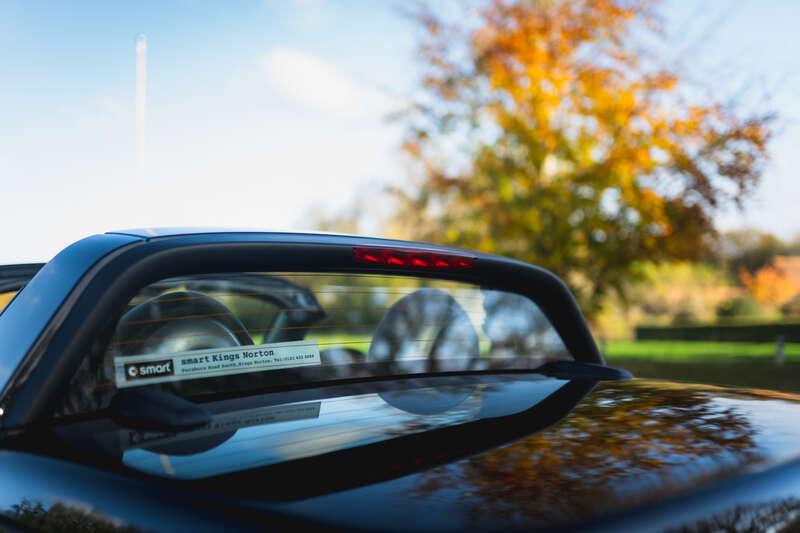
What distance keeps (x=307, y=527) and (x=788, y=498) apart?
2.81 ft

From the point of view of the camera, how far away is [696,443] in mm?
1631

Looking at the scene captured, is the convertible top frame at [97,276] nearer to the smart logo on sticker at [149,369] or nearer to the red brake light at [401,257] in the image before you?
the red brake light at [401,257]

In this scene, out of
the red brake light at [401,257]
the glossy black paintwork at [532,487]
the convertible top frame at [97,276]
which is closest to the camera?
the glossy black paintwork at [532,487]

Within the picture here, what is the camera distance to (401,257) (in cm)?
241

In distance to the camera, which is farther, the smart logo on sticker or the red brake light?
the red brake light

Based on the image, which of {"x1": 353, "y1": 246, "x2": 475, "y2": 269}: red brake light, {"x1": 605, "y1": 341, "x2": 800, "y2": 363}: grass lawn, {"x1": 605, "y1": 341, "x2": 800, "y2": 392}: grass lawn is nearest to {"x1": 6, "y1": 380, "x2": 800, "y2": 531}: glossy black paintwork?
{"x1": 353, "y1": 246, "x2": 475, "y2": 269}: red brake light

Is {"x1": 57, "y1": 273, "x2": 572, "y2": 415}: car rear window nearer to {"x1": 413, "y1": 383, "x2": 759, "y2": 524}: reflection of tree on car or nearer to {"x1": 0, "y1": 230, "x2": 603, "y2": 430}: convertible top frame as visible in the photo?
{"x1": 0, "y1": 230, "x2": 603, "y2": 430}: convertible top frame

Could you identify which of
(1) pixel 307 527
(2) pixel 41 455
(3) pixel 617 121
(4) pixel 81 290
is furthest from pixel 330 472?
(3) pixel 617 121

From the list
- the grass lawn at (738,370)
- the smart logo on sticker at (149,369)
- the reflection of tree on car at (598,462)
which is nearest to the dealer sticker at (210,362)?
the smart logo on sticker at (149,369)

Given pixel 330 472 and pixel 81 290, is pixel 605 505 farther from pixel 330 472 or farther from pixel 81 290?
pixel 81 290

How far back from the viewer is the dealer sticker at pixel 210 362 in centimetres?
200

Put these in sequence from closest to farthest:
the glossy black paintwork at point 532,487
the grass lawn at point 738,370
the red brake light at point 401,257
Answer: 1. the glossy black paintwork at point 532,487
2. the red brake light at point 401,257
3. the grass lawn at point 738,370

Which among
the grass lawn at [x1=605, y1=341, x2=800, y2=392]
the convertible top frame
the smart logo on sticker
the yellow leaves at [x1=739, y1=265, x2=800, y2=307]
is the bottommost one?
the grass lawn at [x1=605, y1=341, x2=800, y2=392]

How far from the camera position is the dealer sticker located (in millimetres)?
2004
